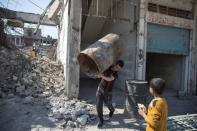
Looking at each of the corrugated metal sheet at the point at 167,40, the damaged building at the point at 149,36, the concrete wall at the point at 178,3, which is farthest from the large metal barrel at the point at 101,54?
the concrete wall at the point at 178,3

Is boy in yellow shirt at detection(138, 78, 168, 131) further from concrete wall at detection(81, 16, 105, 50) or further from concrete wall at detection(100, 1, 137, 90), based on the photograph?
concrete wall at detection(81, 16, 105, 50)

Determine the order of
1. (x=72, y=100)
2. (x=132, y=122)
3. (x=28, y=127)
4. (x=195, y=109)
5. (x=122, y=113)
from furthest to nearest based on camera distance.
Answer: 1. (x=195, y=109)
2. (x=72, y=100)
3. (x=122, y=113)
4. (x=132, y=122)
5. (x=28, y=127)

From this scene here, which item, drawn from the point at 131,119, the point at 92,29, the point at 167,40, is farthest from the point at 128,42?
the point at 131,119

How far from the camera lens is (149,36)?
18.7 ft

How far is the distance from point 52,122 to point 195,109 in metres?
4.81

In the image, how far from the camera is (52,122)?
129 inches

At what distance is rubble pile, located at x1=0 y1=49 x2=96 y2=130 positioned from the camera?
342cm

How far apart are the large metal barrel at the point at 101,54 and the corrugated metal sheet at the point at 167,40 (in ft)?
10.6

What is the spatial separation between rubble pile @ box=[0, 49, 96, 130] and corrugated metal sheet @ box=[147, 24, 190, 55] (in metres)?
3.79

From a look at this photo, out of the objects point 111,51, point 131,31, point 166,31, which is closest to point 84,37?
point 131,31

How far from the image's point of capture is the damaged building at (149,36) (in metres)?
4.63

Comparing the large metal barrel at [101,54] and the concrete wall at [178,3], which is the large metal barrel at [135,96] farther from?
the concrete wall at [178,3]

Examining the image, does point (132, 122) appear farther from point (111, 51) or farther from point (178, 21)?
point (178, 21)

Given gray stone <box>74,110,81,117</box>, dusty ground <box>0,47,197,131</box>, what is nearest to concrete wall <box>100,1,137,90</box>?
dusty ground <box>0,47,197,131</box>
